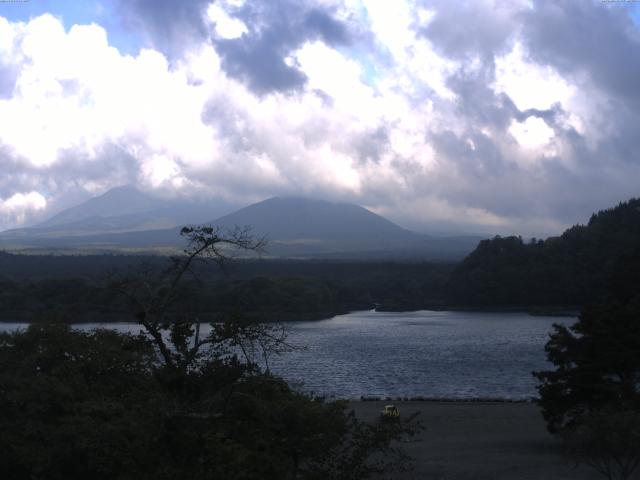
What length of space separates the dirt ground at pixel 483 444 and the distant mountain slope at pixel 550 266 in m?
43.7

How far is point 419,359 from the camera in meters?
34.0

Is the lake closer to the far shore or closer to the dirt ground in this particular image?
the far shore

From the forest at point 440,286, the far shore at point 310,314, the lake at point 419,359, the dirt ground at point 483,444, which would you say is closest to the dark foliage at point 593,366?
the dirt ground at point 483,444

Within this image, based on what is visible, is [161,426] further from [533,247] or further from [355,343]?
[533,247]

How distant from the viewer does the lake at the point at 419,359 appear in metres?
26.0

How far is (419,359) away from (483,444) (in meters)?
17.6

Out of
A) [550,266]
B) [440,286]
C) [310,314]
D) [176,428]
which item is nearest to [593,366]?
[176,428]

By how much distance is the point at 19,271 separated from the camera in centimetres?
8812

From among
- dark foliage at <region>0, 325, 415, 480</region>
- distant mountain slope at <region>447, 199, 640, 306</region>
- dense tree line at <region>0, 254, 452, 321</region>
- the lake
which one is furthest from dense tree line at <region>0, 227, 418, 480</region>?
distant mountain slope at <region>447, 199, 640, 306</region>

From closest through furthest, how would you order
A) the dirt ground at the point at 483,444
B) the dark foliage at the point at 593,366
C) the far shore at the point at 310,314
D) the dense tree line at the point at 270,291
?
the dirt ground at the point at 483,444
the dark foliage at the point at 593,366
the far shore at the point at 310,314
the dense tree line at the point at 270,291

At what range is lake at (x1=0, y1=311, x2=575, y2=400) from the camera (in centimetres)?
2597

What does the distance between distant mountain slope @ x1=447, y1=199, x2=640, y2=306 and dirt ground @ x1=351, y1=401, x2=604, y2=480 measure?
43.7 m

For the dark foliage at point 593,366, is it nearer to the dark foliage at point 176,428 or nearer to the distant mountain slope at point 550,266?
the dark foliage at point 176,428

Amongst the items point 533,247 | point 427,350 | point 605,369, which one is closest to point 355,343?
point 427,350
